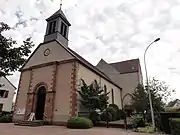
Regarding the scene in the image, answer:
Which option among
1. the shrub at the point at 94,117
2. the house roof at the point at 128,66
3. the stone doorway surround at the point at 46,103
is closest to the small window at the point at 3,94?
the stone doorway surround at the point at 46,103

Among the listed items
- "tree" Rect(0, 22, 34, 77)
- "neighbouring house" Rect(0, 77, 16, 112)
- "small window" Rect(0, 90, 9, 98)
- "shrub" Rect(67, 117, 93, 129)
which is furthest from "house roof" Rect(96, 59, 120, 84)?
"tree" Rect(0, 22, 34, 77)

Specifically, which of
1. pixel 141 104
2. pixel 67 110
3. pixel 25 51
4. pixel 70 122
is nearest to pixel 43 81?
pixel 67 110

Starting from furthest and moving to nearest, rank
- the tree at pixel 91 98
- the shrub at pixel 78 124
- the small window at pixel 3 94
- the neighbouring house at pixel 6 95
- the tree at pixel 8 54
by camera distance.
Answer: the small window at pixel 3 94 → the neighbouring house at pixel 6 95 → the tree at pixel 91 98 → the shrub at pixel 78 124 → the tree at pixel 8 54

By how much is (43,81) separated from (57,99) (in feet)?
10.2

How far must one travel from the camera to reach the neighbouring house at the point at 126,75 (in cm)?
3347

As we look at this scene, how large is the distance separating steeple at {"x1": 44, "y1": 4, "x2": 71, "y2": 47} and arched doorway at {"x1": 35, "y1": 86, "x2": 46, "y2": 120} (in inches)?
250

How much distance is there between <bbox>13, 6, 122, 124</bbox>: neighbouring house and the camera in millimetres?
17281

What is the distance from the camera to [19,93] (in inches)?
851

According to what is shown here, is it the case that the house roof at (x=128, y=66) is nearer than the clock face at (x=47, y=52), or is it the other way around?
the clock face at (x=47, y=52)

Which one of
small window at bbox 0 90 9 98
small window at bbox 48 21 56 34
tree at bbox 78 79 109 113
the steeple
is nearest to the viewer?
tree at bbox 78 79 109 113

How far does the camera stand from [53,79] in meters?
18.7

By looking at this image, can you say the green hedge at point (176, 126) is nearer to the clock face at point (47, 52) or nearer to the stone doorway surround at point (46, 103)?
the stone doorway surround at point (46, 103)

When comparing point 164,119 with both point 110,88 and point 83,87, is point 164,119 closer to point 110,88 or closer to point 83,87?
point 83,87

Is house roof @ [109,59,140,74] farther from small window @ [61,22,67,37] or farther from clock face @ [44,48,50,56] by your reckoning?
clock face @ [44,48,50,56]
